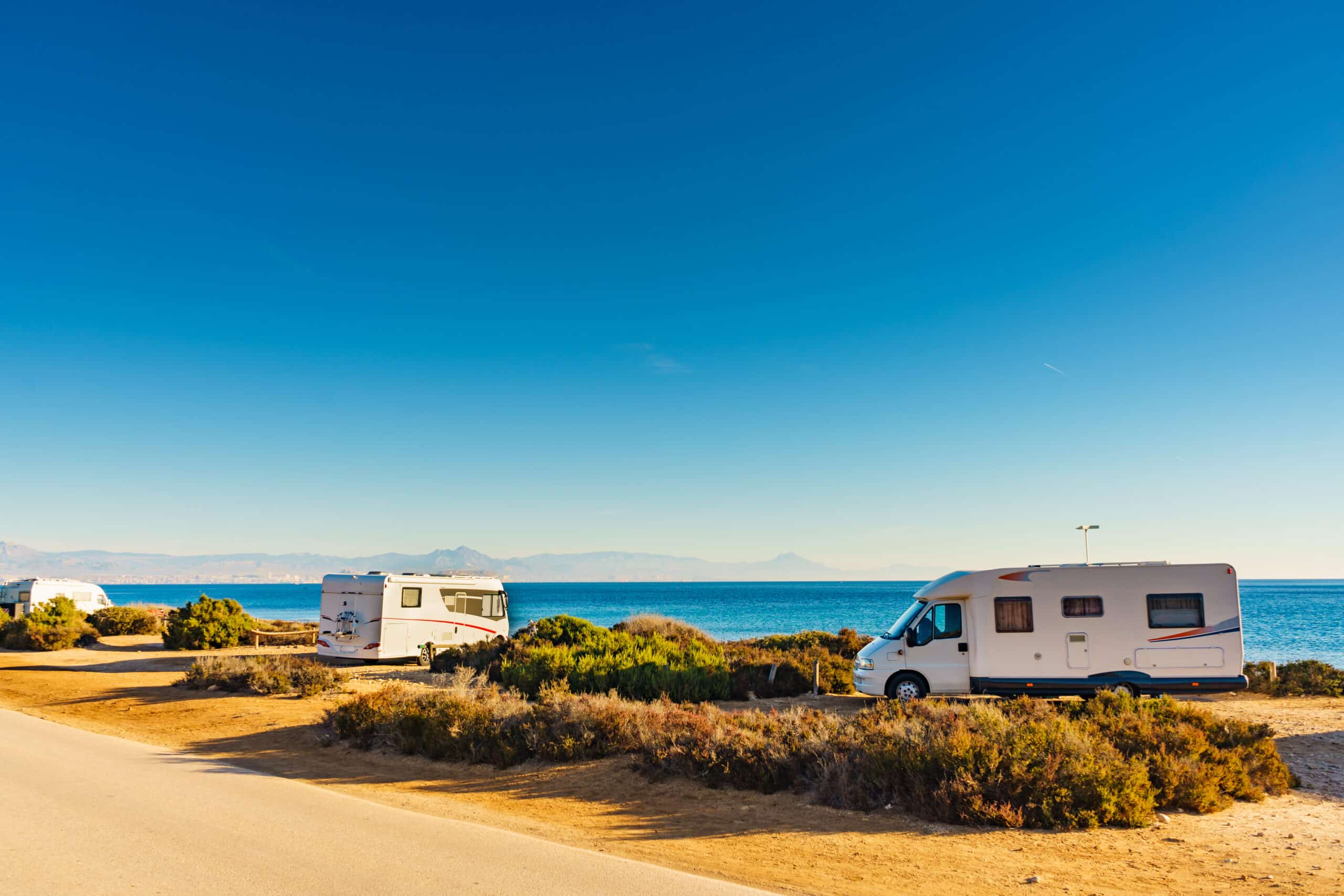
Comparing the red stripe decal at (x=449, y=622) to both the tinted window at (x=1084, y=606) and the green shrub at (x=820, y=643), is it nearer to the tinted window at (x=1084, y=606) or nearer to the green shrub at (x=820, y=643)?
the green shrub at (x=820, y=643)

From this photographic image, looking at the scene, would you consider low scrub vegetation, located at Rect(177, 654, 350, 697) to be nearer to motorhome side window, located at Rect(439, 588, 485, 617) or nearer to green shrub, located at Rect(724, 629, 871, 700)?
motorhome side window, located at Rect(439, 588, 485, 617)

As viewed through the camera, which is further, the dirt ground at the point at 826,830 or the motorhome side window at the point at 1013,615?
the motorhome side window at the point at 1013,615

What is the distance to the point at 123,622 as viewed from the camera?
34344 mm

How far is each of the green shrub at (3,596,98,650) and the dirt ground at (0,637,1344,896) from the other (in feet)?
66.9

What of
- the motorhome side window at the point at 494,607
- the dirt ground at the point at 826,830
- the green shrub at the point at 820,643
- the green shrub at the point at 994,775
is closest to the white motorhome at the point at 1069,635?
the dirt ground at the point at 826,830

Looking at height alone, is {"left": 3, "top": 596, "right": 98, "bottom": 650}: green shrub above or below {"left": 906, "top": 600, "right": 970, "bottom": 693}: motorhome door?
below

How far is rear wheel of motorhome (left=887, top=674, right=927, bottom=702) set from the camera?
15039mm

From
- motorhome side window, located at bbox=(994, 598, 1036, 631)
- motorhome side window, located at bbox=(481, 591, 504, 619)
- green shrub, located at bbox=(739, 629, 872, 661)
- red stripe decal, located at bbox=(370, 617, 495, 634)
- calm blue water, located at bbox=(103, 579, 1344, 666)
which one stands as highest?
motorhome side window, located at bbox=(994, 598, 1036, 631)

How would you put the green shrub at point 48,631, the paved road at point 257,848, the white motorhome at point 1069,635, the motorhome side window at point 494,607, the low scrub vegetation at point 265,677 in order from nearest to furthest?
1. the paved road at point 257,848
2. the white motorhome at point 1069,635
3. the low scrub vegetation at point 265,677
4. the motorhome side window at point 494,607
5. the green shrub at point 48,631

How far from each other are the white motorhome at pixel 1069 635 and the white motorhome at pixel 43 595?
38892 millimetres

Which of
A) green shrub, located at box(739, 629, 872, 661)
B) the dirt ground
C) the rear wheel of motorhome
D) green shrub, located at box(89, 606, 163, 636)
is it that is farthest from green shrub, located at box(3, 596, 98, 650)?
the rear wheel of motorhome

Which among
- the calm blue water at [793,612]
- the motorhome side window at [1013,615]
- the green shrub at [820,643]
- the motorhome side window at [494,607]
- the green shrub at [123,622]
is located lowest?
the calm blue water at [793,612]

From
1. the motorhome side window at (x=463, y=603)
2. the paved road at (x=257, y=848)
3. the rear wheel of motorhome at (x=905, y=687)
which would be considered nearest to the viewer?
the paved road at (x=257, y=848)

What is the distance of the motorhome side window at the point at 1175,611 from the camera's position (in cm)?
1448
